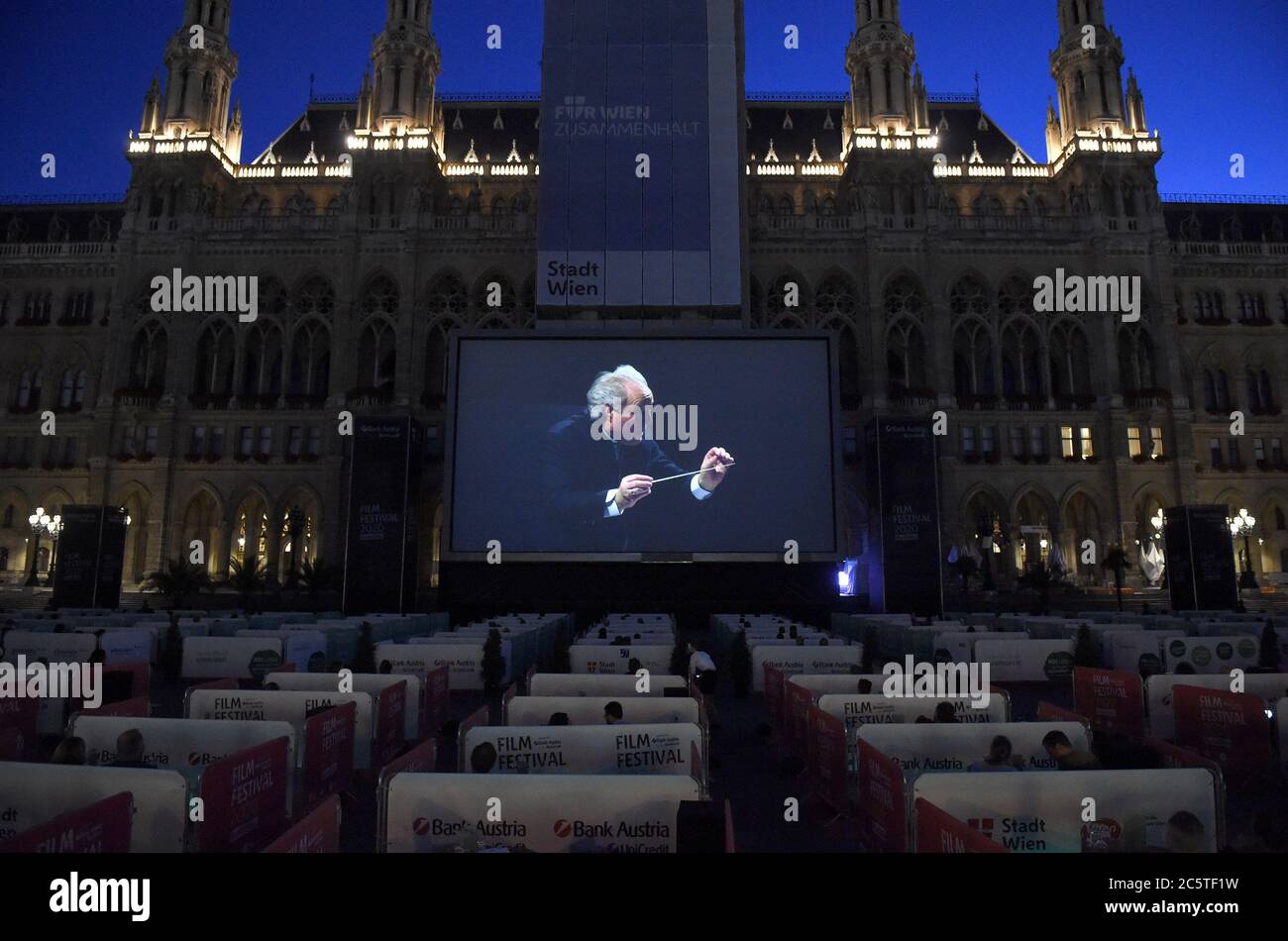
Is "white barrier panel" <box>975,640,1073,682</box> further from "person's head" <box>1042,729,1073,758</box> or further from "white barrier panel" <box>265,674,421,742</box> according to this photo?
"white barrier panel" <box>265,674,421,742</box>

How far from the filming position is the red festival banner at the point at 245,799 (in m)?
6.11

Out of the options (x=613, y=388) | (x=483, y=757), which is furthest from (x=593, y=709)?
(x=613, y=388)

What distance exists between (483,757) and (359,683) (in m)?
5.47

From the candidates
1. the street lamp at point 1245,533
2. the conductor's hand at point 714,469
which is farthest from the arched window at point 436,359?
the street lamp at point 1245,533

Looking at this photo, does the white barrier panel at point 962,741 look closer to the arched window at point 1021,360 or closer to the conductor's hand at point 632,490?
the conductor's hand at point 632,490

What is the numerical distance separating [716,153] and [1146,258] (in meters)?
27.5

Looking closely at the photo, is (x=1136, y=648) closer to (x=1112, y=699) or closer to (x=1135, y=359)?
(x=1112, y=699)

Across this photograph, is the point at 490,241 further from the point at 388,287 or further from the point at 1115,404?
the point at 1115,404

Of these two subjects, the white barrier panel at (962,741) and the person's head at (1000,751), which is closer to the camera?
the person's head at (1000,751)

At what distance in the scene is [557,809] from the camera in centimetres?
567

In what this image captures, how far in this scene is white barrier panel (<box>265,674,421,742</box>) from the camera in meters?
10.9

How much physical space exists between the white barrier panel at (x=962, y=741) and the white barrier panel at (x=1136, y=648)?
1017cm
